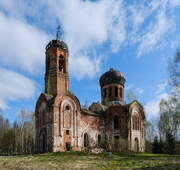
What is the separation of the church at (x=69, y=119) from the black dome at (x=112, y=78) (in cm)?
473

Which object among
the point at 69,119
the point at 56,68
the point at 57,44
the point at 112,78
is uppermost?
the point at 57,44

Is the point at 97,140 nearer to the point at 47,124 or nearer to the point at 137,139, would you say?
the point at 137,139

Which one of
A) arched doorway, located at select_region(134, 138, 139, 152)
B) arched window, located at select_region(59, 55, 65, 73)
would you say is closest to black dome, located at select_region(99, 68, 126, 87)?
arched window, located at select_region(59, 55, 65, 73)

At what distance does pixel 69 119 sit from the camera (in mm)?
27344

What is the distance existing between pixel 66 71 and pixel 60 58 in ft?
6.25

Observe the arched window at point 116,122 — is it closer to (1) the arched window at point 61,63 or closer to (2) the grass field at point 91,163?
(1) the arched window at point 61,63

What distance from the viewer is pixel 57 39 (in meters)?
30.5

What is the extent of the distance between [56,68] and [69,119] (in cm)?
642

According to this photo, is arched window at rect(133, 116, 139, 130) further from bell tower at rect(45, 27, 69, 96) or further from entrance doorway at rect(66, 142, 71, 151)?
bell tower at rect(45, 27, 69, 96)

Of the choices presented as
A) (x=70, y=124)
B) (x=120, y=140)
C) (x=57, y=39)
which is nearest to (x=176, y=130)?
(x=120, y=140)

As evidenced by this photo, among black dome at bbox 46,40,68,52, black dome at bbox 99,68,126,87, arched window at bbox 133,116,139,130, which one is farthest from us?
black dome at bbox 99,68,126,87

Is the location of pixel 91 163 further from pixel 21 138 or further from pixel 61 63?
pixel 21 138

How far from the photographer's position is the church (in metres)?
26.2

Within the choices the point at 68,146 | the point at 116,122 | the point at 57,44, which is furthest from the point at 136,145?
the point at 57,44
